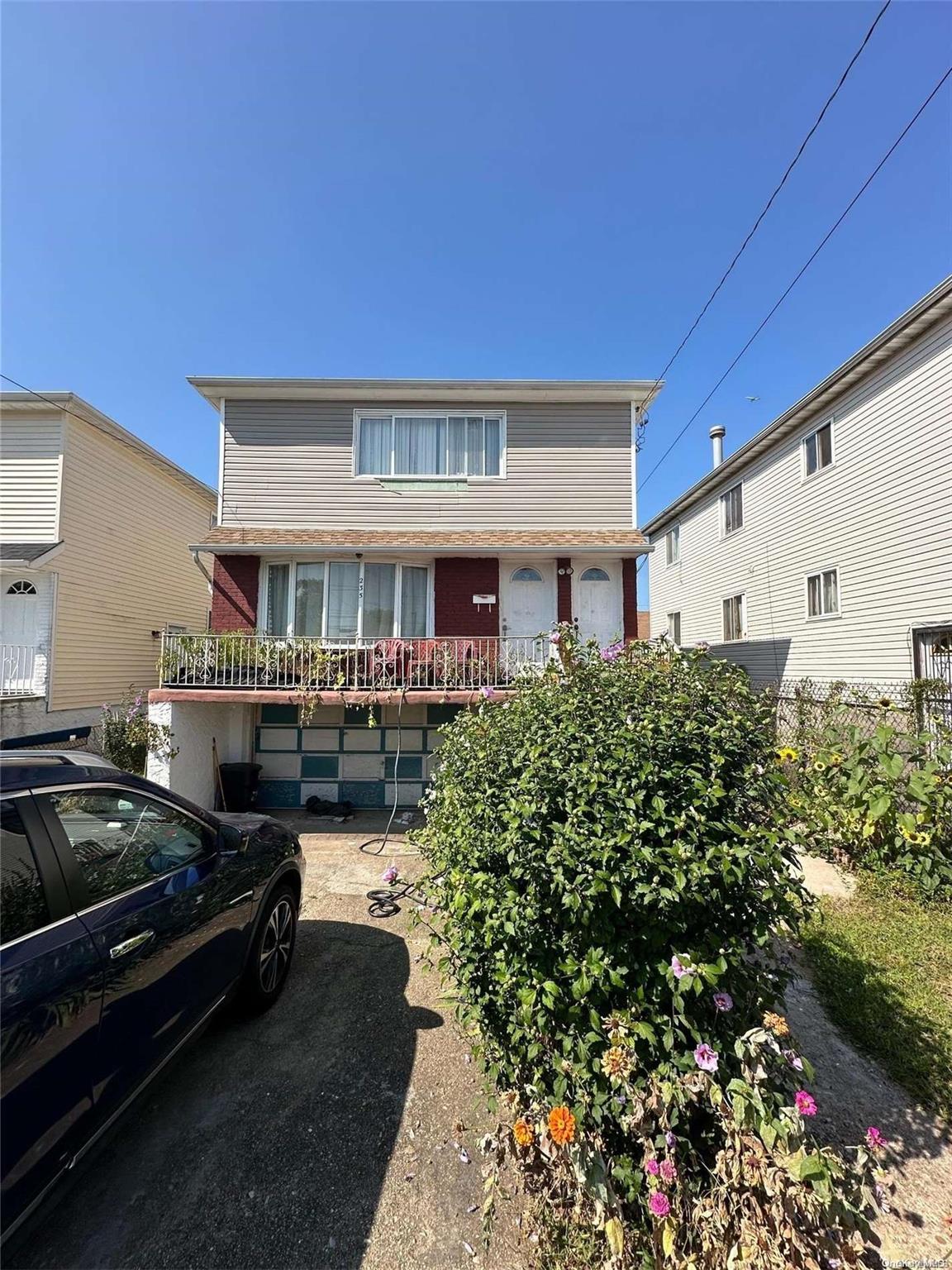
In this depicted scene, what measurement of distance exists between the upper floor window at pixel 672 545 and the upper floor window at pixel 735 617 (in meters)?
4.00

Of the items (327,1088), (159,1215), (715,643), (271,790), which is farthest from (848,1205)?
(715,643)

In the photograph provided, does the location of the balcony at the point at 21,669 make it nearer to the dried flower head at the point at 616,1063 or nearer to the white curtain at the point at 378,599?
the white curtain at the point at 378,599

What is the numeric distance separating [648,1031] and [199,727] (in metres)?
8.54

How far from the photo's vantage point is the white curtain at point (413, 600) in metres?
10.2

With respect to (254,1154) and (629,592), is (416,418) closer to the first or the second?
(629,592)

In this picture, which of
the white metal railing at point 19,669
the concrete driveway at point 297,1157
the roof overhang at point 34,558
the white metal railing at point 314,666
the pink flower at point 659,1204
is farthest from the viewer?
the white metal railing at point 19,669

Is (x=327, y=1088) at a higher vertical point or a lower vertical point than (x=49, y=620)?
lower

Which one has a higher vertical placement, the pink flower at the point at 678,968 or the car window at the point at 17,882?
the car window at the point at 17,882

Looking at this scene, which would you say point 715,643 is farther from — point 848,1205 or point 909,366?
point 848,1205

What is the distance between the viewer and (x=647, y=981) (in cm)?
212

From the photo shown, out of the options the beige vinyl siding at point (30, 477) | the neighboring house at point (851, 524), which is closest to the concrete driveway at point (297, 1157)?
the neighboring house at point (851, 524)

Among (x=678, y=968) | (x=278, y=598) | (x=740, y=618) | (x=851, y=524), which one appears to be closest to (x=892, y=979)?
(x=678, y=968)

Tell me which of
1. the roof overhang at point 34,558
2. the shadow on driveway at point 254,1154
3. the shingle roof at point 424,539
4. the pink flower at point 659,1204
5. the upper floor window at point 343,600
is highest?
the shingle roof at point 424,539

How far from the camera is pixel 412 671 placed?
8656mm
